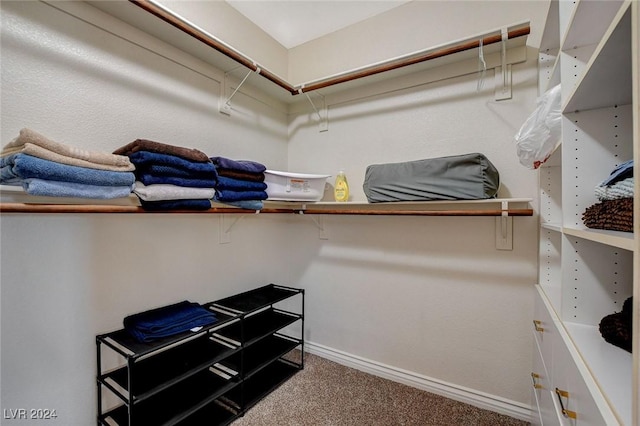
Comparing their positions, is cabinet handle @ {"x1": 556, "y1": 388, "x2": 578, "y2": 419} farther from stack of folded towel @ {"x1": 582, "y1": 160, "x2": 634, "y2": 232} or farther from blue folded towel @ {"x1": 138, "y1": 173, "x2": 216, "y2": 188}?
blue folded towel @ {"x1": 138, "y1": 173, "x2": 216, "y2": 188}

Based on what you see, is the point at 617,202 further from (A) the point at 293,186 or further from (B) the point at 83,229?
(B) the point at 83,229

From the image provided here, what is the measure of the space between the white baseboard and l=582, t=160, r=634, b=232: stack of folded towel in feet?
4.58

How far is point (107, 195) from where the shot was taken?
42.6 inches

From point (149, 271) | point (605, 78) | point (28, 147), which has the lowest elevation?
point (149, 271)

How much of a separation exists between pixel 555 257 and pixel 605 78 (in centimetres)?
102

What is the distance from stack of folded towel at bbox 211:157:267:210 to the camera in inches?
59.8

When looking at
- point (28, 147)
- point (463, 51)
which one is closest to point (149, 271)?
point (28, 147)

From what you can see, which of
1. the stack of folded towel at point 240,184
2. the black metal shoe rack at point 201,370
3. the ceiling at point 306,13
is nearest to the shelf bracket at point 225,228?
the stack of folded towel at point 240,184

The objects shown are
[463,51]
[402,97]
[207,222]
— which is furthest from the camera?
[402,97]

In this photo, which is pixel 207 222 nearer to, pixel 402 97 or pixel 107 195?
pixel 107 195

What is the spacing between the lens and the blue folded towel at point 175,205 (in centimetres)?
122

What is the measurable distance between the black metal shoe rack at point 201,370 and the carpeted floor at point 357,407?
0.35 ft

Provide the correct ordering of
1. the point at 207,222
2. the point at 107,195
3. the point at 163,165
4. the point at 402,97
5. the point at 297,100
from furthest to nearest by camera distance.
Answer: the point at 297,100, the point at 402,97, the point at 207,222, the point at 163,165, the point at 107,195

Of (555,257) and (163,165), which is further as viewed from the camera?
(555,257)
